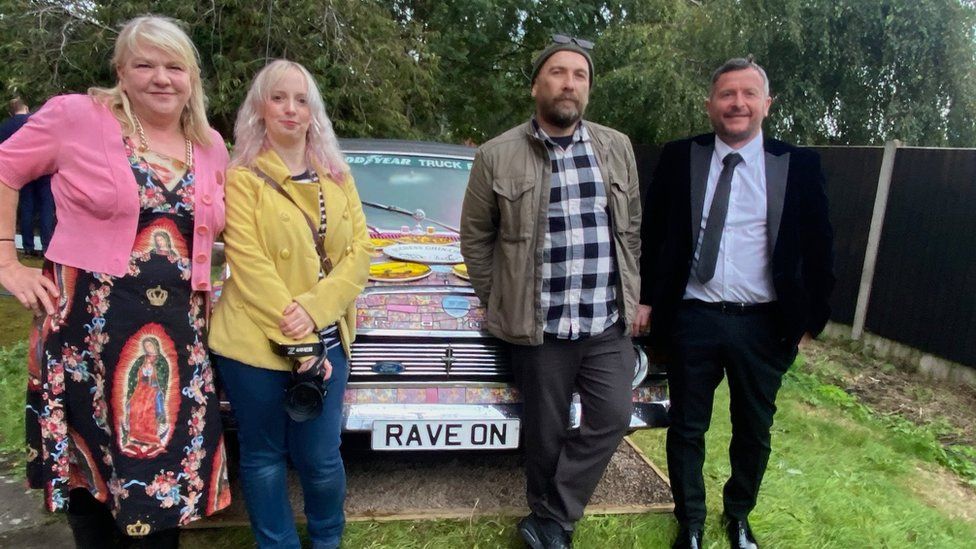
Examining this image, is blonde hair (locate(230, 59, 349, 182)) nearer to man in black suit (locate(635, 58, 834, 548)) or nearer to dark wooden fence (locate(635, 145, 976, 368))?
man in black suit (locate(635, 58, 834, 548))

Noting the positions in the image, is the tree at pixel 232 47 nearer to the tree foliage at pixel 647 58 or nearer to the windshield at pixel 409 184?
the tree foliage at pixel 647 58

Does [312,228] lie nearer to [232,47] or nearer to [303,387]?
[303,387]

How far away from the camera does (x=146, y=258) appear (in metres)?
2.07

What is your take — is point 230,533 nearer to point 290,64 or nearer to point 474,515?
point 474,515

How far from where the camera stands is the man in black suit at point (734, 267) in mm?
2547

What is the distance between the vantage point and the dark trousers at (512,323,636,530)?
2619mm

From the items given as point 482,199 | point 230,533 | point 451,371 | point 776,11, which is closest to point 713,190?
point 482,199

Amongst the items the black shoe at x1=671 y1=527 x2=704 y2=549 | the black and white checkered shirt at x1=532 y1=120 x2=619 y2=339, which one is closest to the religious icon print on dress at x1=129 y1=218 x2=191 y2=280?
the black and white checkered shirt at x1=532 y1=120 x2=619 y2=339

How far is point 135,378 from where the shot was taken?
2.08m

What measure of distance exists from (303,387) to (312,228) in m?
0.52

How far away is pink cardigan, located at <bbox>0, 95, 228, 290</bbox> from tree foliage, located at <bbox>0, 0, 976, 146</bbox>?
6.83 m

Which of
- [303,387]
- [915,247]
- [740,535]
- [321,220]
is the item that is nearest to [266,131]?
[321,220]

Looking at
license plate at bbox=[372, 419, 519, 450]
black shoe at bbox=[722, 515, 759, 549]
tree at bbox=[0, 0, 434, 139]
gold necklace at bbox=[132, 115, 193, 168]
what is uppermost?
tree at bbox=[0, 0, 434, 139]

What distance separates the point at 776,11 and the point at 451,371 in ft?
32.4
